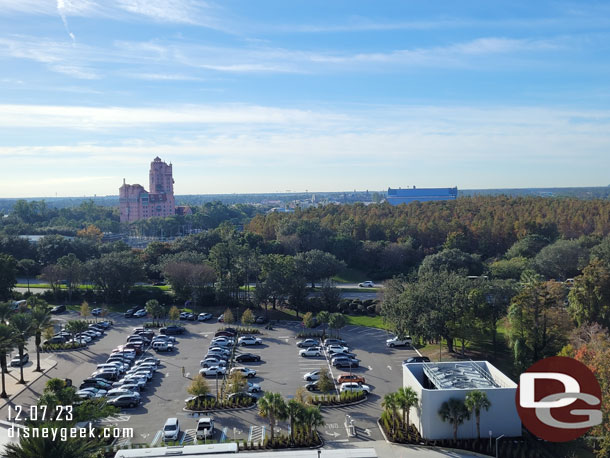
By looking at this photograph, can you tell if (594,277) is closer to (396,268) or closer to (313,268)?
(313,268)

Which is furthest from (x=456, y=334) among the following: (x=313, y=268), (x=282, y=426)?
(x=313, y=268)

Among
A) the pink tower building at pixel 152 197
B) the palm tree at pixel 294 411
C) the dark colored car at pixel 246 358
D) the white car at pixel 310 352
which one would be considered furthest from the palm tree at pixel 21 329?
the pink tower building at pixel 152 197

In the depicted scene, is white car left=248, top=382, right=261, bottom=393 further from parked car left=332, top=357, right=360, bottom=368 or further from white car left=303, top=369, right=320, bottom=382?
parked car left=332, top=357, right=360, bottom=368

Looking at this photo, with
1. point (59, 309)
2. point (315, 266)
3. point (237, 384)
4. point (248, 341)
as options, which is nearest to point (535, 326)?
point (237, 384)

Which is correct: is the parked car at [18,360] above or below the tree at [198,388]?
below

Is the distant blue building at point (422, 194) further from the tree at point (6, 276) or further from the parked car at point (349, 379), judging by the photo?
the parked car at point (349, 379)

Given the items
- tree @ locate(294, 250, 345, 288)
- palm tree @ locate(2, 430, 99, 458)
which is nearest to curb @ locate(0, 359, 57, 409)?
palm tree @ locate(2, 430, 99, 458)
